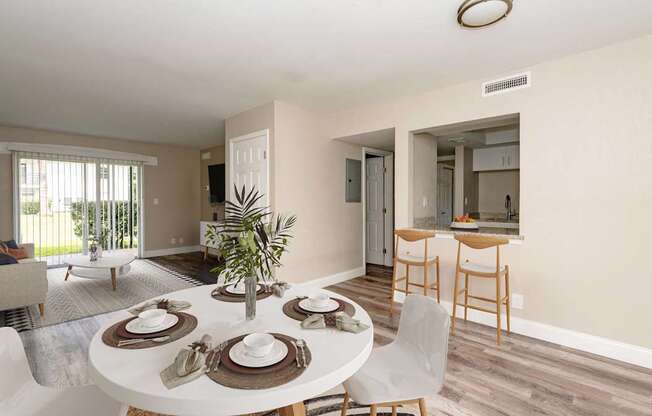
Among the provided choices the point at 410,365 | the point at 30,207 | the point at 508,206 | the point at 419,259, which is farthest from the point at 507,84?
the point at 30,207

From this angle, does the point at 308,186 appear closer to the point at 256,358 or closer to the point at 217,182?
the point at 217,182

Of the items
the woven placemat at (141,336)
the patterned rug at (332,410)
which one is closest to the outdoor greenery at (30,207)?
the patterned rug at (332,410)

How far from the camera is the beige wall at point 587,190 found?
7.89 ft

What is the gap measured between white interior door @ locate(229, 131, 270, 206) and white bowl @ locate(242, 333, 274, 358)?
288cm

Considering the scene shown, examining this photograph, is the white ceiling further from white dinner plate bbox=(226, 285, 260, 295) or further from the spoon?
the spoon

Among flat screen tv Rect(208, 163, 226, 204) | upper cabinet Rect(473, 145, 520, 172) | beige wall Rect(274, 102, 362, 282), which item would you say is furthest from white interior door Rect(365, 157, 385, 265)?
flat screen tv Rect(208, 163, 226, 204)

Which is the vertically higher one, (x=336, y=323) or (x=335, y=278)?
(x=336, y=323)

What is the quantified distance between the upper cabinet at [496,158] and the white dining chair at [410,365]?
509 centimetres

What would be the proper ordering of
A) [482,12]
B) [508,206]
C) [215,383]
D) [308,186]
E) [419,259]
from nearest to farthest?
[215,383], [482,12], [419,259], [308,186], [508,206]

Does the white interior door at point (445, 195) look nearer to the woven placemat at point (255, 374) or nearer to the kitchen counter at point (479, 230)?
the kitchen counter at point (479, 230)

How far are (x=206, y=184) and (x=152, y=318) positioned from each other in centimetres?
670

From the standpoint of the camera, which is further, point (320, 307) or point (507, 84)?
point (507, 84)

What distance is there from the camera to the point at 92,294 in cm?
407

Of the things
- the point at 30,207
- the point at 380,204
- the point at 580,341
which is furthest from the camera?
the point at 380,204
